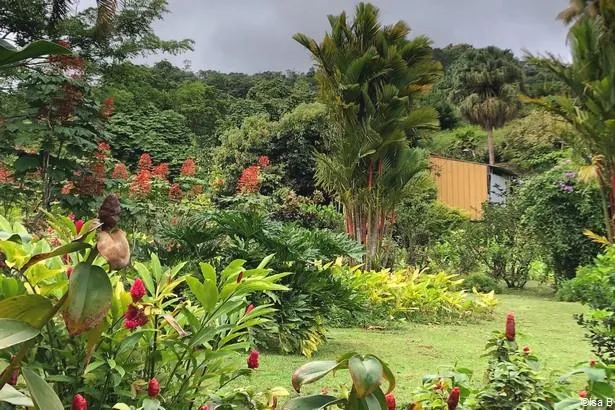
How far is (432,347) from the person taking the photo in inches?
187

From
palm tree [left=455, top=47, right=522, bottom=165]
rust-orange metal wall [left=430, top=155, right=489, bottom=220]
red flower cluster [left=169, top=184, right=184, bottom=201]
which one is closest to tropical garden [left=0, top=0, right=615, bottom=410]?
red flower cluster [left=169, top=184, right=184, bottom=201]

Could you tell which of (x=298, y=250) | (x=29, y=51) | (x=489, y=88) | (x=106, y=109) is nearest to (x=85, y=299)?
(x=29, y=51)

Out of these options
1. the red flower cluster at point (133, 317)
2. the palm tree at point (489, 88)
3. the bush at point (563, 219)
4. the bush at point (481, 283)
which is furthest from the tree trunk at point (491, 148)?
the red flower cluster at point (133, 317)

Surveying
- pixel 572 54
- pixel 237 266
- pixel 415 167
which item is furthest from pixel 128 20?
pixel 237 266

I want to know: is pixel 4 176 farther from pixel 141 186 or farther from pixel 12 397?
pixel 12 397

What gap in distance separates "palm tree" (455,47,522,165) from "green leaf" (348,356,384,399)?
1051 inches

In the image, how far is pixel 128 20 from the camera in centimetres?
1425

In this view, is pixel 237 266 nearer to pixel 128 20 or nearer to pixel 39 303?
pixel 39 303

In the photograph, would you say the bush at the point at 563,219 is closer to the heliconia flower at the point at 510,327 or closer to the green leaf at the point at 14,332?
the heliconia flower at the point at 510,327

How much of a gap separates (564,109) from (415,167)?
228 centimetres

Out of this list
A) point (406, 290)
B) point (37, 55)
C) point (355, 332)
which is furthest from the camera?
point (406, 290)

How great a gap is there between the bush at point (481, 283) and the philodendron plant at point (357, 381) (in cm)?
935

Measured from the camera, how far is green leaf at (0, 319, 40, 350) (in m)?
0.61

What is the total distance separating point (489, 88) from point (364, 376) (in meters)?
29.4
